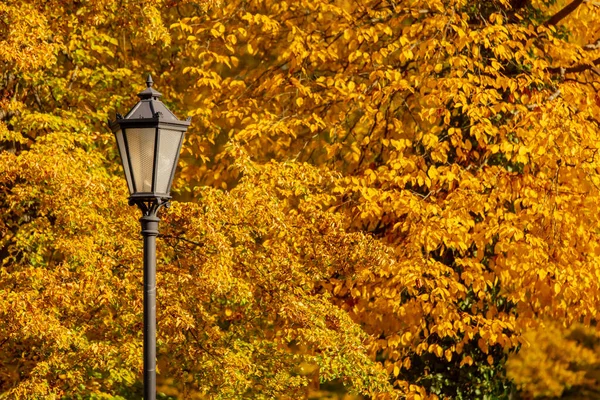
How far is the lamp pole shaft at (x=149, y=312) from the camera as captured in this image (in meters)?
Answer: 7.60

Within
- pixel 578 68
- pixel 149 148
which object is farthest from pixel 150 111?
pixel 578 68

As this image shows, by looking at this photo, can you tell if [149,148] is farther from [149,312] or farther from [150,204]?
[149,312]

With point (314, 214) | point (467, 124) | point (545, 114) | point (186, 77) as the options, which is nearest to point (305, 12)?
point (186, 77)

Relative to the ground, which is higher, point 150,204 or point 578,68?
point 578,68

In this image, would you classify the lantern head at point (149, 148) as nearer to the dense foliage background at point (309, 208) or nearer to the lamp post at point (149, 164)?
the lamp post at point (149, 164)

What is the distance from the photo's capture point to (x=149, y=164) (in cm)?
764

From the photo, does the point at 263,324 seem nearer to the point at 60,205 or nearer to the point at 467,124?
the point at 60,205

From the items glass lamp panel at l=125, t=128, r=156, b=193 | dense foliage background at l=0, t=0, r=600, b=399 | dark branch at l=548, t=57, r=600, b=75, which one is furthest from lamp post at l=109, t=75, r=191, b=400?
dark branch at l=548, t=57, r=600, b=75

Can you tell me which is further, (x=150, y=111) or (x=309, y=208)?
(x=309, y=208)

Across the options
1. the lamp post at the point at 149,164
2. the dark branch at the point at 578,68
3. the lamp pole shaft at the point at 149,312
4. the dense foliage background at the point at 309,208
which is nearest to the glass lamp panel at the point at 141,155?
the lamp post at the point at 149,164

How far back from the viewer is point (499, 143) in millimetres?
15422

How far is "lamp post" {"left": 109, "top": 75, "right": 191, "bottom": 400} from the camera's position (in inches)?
299

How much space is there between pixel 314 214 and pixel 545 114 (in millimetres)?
4395

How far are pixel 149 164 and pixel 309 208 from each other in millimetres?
4265
